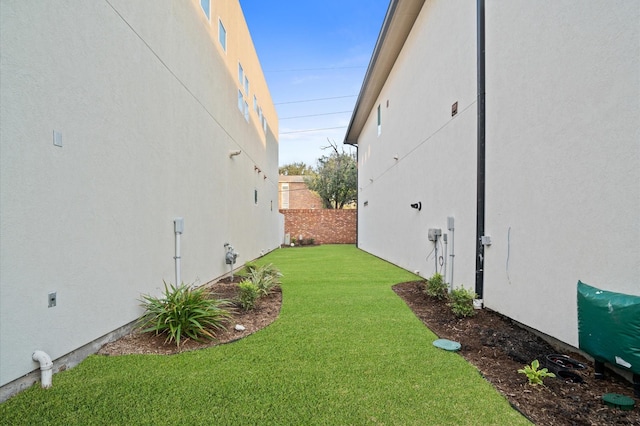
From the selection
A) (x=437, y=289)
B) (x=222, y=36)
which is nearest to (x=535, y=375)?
(x=437, y=289)

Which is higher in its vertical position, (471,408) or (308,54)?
(308,54)

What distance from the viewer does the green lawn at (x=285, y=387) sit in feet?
7.47

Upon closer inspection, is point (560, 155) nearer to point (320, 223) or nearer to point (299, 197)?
point (320, 223)

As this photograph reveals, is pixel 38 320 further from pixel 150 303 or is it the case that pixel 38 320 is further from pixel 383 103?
pixel 383 103

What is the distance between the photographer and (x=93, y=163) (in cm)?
322

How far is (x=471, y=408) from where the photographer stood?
2410mm

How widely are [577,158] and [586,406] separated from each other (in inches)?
78.2

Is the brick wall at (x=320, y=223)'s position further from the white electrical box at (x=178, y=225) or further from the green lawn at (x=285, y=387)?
the green lawn at (x=285, y=387)

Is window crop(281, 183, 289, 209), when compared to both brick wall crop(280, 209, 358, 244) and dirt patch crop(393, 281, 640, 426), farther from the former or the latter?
dirt patch crop(393, 281, 640, 426)

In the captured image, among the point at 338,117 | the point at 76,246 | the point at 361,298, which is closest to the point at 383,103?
the point at 361,298

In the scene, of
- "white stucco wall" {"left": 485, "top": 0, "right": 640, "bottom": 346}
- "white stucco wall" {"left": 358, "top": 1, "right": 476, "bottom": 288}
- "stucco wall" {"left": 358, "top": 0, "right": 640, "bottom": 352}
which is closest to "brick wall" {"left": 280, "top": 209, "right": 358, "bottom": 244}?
"white stucco wall" {"left": 358, "top": 1, "right": 476, "bottom": 288}

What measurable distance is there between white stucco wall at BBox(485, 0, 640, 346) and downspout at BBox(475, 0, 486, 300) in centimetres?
13

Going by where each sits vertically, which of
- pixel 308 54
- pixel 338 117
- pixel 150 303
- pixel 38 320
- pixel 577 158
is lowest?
pixel 150 303

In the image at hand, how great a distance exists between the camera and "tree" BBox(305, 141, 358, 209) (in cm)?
2612
